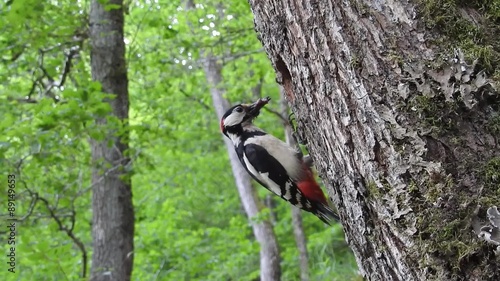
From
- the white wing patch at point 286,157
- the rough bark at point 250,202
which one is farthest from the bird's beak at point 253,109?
the rough bark at point 250,202

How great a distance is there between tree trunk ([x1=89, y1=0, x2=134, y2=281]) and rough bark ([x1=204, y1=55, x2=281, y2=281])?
2687 millimetres

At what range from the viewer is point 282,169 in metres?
3.57

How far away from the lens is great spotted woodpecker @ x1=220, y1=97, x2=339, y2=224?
11.5 ft

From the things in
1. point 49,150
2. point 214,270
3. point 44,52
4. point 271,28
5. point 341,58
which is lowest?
point 214,270

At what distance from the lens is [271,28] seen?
159 cm

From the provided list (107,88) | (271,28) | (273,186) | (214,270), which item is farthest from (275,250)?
(271,28)

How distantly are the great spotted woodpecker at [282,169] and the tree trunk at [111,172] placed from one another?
1.40 m

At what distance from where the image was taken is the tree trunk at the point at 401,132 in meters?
1.23

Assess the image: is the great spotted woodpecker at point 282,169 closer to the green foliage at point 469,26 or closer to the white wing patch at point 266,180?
the white wing patch at point 266,180

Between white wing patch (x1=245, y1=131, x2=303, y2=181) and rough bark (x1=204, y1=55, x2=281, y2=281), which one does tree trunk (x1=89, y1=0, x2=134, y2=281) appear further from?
rough bark (x1=204, y1=55, x2=281, y2=281)

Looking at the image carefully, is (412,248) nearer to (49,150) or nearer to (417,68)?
(417,68)

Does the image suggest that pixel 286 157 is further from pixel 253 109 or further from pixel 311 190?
pixel 253 109

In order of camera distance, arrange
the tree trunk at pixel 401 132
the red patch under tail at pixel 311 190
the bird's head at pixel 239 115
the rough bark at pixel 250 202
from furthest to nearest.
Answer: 1. the rough bark at pixel 250 202
2. the bird's head at pixel 239 115
3. the red patch under tail at pixel 311 190
4. the tree trunk at pixel 401 132

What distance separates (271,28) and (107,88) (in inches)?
146
